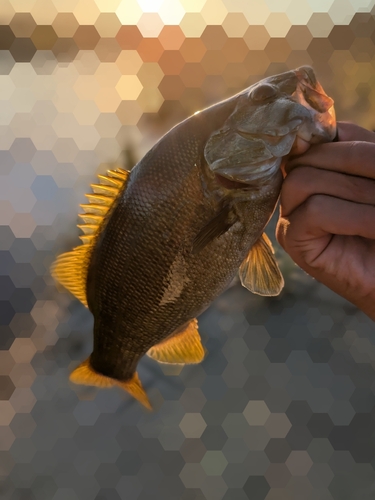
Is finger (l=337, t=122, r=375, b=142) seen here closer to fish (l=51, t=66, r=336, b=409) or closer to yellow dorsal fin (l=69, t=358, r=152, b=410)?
fish (l=51, t=66, r=336, b=409)

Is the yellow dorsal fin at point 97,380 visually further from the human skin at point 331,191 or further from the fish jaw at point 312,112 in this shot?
the fish jaw at point 312,112

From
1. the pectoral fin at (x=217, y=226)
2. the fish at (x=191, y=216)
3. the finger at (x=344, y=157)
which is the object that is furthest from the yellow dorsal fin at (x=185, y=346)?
the finger at (x=344, y=157)

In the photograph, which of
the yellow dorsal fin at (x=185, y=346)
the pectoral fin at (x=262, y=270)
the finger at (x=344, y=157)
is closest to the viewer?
the finger at (x=344, y=157)

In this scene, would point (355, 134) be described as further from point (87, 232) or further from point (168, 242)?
point (87, 232)

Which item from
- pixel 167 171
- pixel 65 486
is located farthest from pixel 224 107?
pixel 65 486

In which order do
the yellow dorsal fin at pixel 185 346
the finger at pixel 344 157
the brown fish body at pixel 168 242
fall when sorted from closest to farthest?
the finger at pixel 344 157, the brown fish body at pixel 168 242, the yellow dorsal fin at pixel 185 346

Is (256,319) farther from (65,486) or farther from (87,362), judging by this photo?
(87,362)
